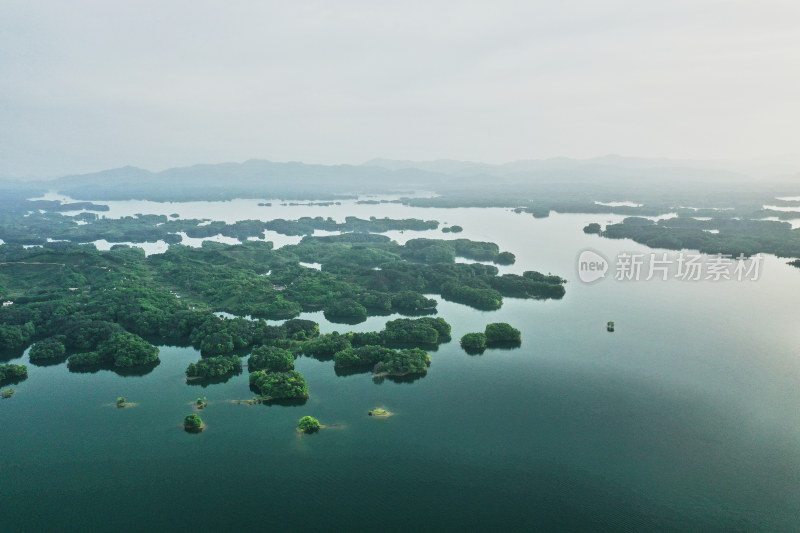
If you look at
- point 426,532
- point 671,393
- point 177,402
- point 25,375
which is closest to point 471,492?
point 426,532

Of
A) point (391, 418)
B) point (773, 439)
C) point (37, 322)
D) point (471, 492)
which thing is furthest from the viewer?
point (37, 322)

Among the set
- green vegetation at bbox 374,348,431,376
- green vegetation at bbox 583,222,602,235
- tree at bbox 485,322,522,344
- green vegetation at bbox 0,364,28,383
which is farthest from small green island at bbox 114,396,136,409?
green vegetation at bbox 583,222,602,235

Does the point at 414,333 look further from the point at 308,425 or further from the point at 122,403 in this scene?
the point at 122,403

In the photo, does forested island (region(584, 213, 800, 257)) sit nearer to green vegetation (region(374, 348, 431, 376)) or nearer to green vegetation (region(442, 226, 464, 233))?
green vegetation (region(442, 226, 464, 233))

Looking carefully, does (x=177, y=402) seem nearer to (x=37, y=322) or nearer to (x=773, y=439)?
(x=37, y=322)

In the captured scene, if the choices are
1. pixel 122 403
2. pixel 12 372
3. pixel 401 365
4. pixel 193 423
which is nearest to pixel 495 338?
pixel 401 365

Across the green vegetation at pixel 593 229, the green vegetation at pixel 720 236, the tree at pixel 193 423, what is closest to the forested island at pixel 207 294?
the tree at pixel 193 423
